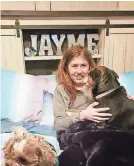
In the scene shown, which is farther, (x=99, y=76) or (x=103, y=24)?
(x=103, y=24)

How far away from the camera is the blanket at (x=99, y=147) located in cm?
74

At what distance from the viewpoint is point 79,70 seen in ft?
3.76

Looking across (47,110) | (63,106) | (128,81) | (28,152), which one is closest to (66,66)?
(63,106)

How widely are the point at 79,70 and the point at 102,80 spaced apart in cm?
18

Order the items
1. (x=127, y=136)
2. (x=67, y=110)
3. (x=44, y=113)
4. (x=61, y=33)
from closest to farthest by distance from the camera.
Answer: (x=127, y=136) → (x=67, y=110) → (x=44, y=113) → (x=61, y=33)

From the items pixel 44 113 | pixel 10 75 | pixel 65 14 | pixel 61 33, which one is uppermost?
pixel 65 14

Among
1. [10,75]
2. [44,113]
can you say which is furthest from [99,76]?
[10,75]

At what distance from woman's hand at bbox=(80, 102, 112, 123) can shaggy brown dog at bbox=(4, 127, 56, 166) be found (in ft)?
Answer: 0.79

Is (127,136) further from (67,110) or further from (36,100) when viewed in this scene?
(36,100)

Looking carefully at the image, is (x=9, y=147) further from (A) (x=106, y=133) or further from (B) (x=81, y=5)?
(B) (x=81, y=5)

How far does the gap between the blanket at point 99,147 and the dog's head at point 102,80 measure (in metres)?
0.17

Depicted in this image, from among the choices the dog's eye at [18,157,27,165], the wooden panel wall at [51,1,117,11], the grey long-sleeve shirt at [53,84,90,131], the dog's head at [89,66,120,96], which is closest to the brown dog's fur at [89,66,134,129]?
the dog's head at [89,66,120,96]

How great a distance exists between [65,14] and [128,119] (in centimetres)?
88

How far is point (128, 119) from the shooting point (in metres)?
0.92
